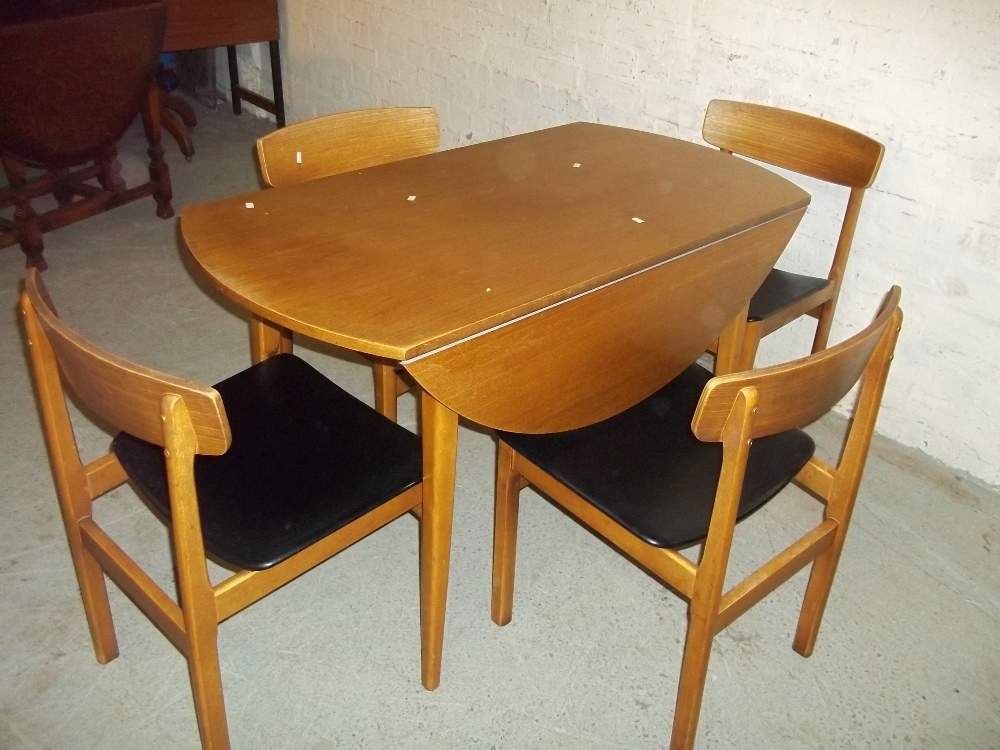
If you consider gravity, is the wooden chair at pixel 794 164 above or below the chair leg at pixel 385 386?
above

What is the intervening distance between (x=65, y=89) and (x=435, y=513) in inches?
87.2

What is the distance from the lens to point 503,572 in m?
1.62

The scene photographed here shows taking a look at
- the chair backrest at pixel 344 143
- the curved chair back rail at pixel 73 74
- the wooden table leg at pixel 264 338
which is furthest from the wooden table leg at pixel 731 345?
the curved chair back rail at pixel 73 74

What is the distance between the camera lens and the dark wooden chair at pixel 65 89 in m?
2.58

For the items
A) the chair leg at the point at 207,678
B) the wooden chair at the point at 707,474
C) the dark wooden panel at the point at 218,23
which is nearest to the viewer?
the wooden chair at the point at 707,474

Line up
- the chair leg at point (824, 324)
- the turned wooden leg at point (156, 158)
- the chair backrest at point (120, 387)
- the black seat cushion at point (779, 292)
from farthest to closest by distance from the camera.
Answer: the turned wooden leg at point (156, 158), the chair leg at point (824, 324), the black seat cushion at point (779, 292), the chair backrest at point (120, 387)

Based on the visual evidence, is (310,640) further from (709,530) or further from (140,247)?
(140,247)

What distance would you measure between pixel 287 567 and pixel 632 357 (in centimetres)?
64

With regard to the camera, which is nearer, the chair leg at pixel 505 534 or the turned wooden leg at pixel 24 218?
the chair leg at pixel 505 534

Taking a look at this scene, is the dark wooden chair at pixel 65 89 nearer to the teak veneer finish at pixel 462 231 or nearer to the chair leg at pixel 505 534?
the teak veneer finish at pixel 462 231

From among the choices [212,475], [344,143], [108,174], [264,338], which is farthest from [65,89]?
[212,475]

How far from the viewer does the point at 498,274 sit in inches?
51.1

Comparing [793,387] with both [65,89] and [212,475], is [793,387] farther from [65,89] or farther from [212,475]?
[65,89]

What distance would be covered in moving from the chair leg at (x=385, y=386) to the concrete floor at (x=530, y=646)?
0.91ft
